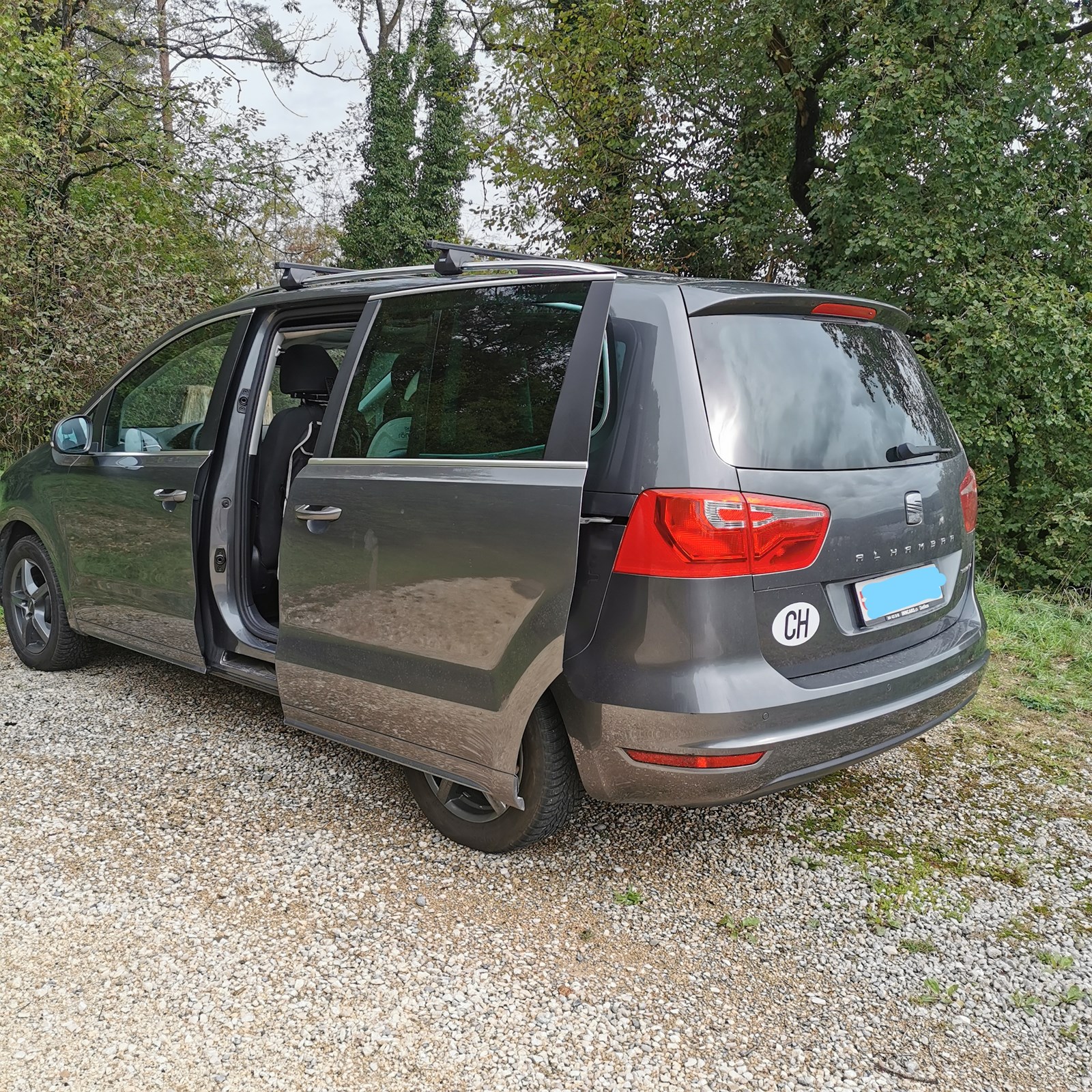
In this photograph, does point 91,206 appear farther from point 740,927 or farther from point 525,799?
point 740,927

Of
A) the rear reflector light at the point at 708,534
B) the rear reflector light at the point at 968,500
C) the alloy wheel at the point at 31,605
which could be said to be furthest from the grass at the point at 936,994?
the alloy wheel at the point at 31,605

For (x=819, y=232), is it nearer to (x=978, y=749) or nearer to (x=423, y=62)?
(x=978, y=749)

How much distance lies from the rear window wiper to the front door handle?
174 cm

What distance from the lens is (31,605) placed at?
476 centimetres

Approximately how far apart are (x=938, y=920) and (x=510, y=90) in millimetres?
14299

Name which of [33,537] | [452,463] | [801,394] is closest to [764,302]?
[801,394]

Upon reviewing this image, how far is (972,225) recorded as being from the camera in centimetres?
928

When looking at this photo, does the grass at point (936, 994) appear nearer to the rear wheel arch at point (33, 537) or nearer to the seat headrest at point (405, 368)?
the seat headrest at point (405, 368)

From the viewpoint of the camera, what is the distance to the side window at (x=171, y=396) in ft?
12.5

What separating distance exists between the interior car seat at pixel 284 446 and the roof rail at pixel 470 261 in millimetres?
1165

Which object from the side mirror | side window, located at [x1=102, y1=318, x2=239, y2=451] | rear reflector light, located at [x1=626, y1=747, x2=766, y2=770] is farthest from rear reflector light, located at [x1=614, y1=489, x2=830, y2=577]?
the side mirror

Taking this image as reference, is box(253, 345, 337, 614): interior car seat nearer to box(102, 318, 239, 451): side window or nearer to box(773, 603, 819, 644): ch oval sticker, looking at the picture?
box(102, 318, 239, 451): side window

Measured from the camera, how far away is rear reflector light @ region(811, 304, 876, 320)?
2732 mm

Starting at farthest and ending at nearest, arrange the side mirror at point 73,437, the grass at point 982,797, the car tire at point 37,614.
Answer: the car tire at point 37,614, the side mirror at point 73,437, the grass at point 982,797
